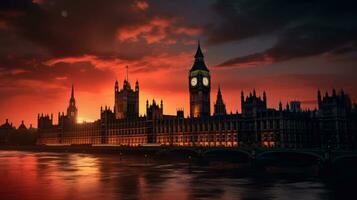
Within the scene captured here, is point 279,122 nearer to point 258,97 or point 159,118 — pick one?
point 258,97

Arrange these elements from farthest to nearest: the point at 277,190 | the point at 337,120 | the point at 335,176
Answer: the point at 337,120, the point at 335,176, the point at 277,190

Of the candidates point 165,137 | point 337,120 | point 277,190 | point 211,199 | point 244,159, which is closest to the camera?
point 211,199

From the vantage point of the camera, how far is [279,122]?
14212cm

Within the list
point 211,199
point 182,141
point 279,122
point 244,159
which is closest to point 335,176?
point 211,199

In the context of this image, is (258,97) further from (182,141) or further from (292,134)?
(182,141)

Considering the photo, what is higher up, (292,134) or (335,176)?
(292,134)

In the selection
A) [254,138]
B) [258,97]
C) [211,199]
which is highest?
[258,97]

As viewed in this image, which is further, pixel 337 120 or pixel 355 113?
pixel 355 113

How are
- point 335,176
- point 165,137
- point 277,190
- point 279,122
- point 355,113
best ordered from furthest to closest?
point 165,137 < point 355,113 < point 279,122 < point 335,176 < point 277,190

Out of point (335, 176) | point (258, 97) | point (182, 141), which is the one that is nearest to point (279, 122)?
point (258, 97)

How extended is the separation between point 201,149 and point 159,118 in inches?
2285

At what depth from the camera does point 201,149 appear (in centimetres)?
13175

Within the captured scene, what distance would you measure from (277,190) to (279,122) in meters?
81.5

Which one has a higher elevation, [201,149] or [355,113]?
[355,113]
